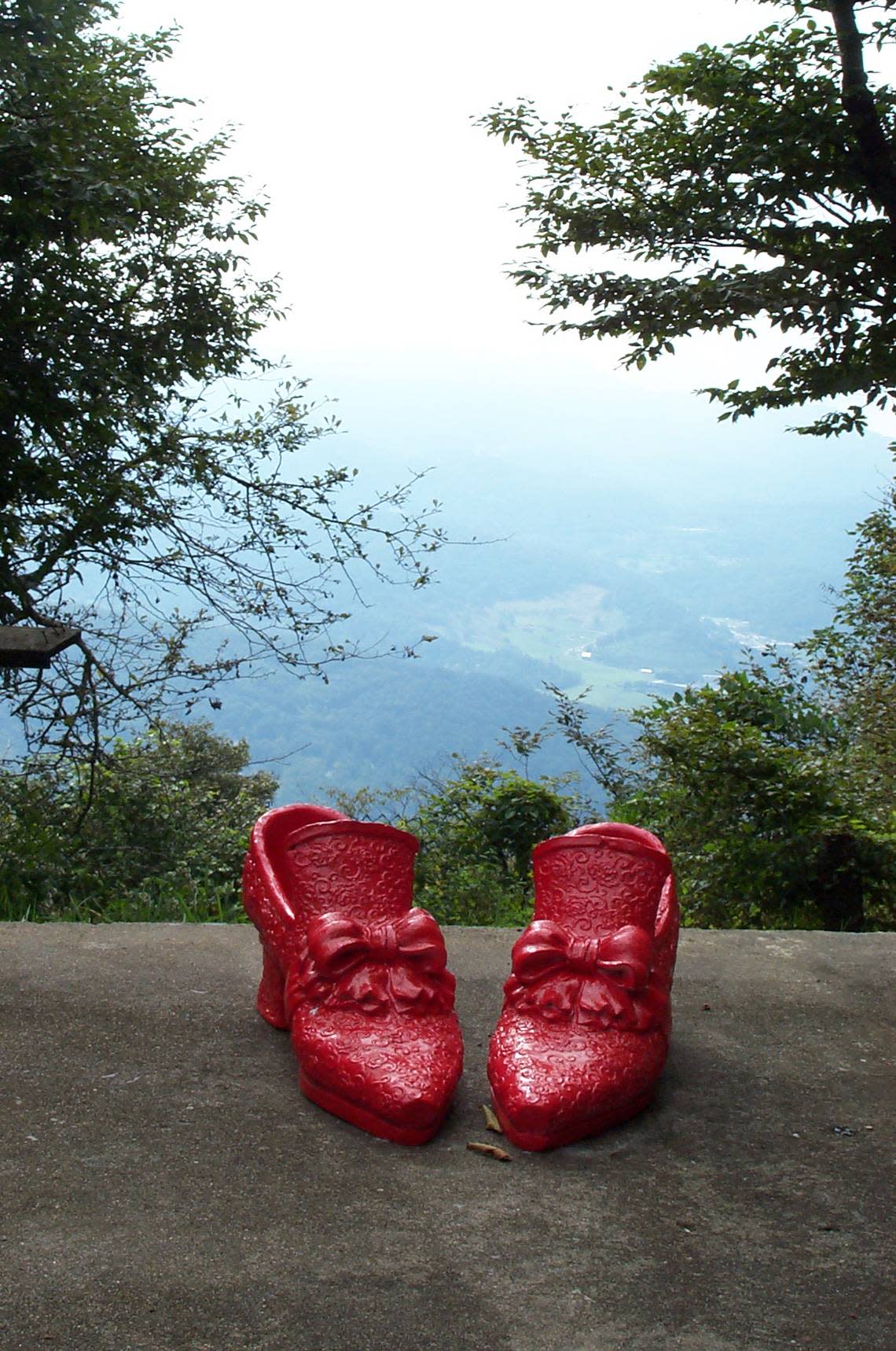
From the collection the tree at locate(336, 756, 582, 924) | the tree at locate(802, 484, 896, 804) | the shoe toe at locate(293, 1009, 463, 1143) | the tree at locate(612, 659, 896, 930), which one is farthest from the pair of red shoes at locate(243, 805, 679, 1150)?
the tree at locate(802, 484, 896, 804)

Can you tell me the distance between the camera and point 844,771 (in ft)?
14.1

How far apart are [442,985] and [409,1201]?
408 millimetres

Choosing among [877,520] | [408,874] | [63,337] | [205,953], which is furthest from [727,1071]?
[877,520]

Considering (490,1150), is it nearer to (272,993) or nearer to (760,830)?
(272,993)

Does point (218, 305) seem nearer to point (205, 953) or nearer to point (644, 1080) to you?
point (205, 953)

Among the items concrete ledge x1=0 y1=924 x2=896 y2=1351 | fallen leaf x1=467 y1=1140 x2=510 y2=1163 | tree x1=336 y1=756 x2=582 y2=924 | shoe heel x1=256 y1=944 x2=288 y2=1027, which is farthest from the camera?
tree x1=336 y1=756 x2=582 y2=924

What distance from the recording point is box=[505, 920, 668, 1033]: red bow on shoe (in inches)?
77.4

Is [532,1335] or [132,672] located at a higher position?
[132,672]

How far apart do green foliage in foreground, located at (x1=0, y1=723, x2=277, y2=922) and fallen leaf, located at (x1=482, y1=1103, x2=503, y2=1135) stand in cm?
165

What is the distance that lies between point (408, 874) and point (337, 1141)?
52 centimetres

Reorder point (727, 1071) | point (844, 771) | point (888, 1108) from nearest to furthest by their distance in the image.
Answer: point (888, 1108)
point (727, 1071)
point (844, 771)

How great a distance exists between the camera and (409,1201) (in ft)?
5.55

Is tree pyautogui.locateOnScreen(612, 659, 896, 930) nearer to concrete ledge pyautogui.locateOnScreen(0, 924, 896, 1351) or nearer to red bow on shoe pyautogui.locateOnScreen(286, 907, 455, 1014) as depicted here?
concrete ledge pyautogui.locateOnScreen(0, 924, 896, 1351)

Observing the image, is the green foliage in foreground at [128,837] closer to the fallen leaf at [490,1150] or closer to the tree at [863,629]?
the fallen leaf at [490,1150]
